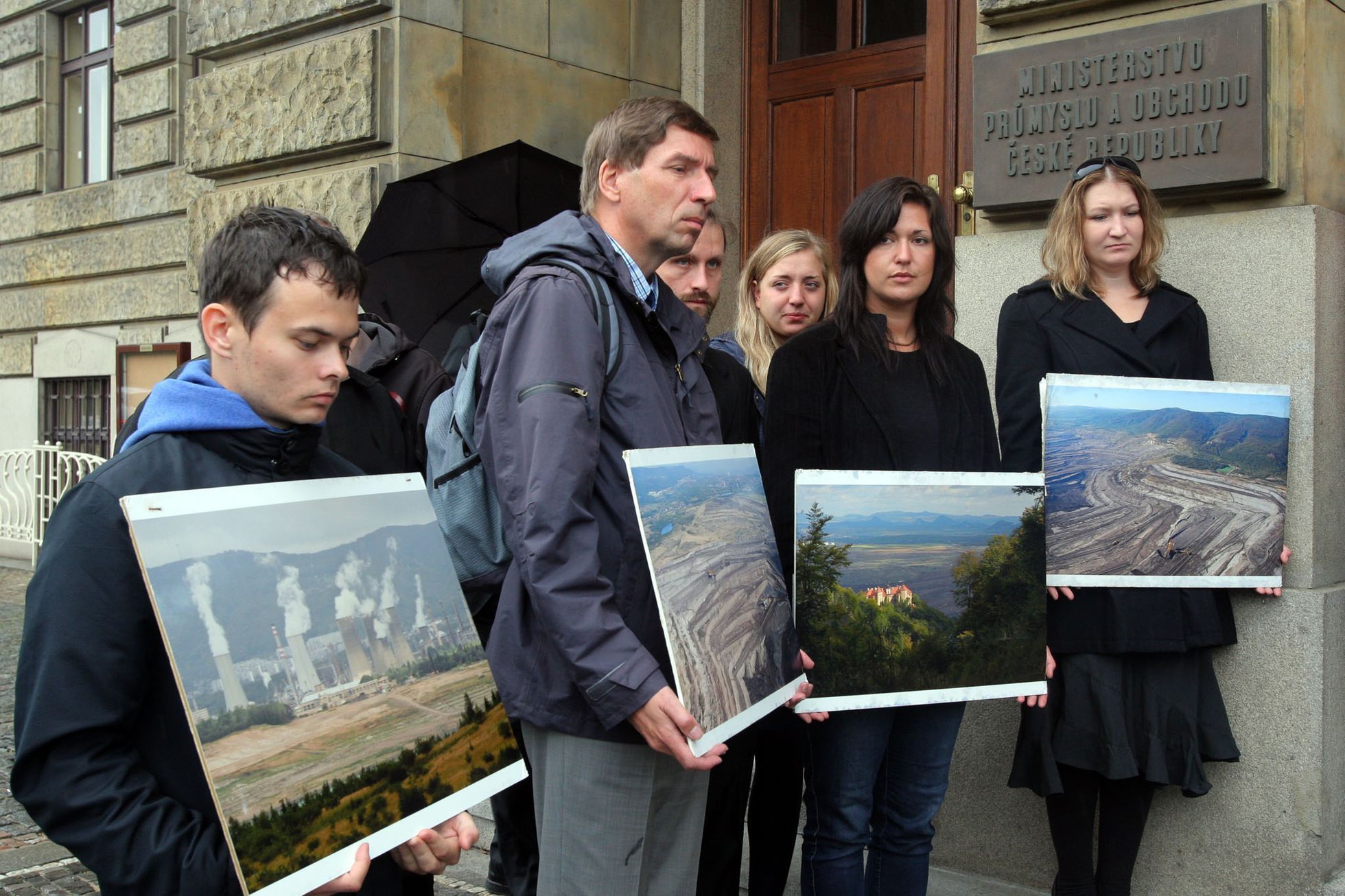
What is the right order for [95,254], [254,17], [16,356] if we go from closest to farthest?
1. [254,17]
2. [95,254]
3. [16,356]

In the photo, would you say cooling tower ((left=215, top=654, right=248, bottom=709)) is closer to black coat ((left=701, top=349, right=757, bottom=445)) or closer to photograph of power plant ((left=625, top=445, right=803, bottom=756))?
photograph of power plant ((left=625, top=445, right=803, bottom=756))

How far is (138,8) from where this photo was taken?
8.74 metres

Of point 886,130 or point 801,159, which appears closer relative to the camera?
point 886,130

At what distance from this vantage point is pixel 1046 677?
2875mm

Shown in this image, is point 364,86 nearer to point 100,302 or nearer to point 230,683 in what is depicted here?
point 230,683

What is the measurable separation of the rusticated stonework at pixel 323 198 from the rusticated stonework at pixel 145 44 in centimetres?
301

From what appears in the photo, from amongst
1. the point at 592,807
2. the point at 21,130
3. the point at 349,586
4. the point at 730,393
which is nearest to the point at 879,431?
the point at 730,393

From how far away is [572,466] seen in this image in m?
2.05

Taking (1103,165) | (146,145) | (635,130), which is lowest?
(635,130)

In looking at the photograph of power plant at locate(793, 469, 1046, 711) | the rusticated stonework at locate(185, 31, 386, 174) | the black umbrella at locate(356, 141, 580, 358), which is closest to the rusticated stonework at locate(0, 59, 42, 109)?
the rusticated stonework at locate(185, 31, 386, 174)

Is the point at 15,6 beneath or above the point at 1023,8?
above

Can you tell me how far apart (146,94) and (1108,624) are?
325 inches

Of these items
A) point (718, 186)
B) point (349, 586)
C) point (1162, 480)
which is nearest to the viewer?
point (349, 586)

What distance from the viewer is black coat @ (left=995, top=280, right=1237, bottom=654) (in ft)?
10.3
